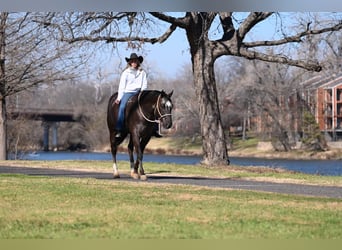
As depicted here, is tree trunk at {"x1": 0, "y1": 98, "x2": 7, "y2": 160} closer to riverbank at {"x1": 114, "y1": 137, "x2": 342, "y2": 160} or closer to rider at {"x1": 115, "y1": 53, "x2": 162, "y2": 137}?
rider at {"x1": 115, "y1": 53, "x2": 162, "y2": 137}

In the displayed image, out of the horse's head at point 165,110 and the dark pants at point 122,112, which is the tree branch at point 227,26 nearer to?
the dark pants at point 122,112

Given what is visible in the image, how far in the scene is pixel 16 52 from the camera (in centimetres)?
3067

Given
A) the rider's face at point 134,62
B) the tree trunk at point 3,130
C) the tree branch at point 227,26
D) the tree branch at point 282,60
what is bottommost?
the tree trunk at point 3,130

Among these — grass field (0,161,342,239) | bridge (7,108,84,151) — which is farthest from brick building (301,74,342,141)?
grass field (0,161,342,239)

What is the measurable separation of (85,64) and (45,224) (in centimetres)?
2266

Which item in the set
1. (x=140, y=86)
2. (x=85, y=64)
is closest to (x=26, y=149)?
(x=85, y=64)

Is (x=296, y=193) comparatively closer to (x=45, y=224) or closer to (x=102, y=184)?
(x=102, y=184)

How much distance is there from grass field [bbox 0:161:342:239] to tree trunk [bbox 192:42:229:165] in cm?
1340

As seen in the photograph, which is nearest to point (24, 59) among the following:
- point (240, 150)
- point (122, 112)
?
point (122, 112)

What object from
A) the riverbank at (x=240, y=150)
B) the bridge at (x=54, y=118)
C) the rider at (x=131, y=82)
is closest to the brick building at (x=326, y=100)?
the riverbank at (x=240, y=150)

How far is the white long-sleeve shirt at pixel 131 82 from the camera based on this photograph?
17109mm

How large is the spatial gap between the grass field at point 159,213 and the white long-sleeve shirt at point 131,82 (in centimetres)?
340

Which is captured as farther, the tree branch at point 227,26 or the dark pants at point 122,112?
the tree branch at point 227,26

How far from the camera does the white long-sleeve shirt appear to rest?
56.1 feet
